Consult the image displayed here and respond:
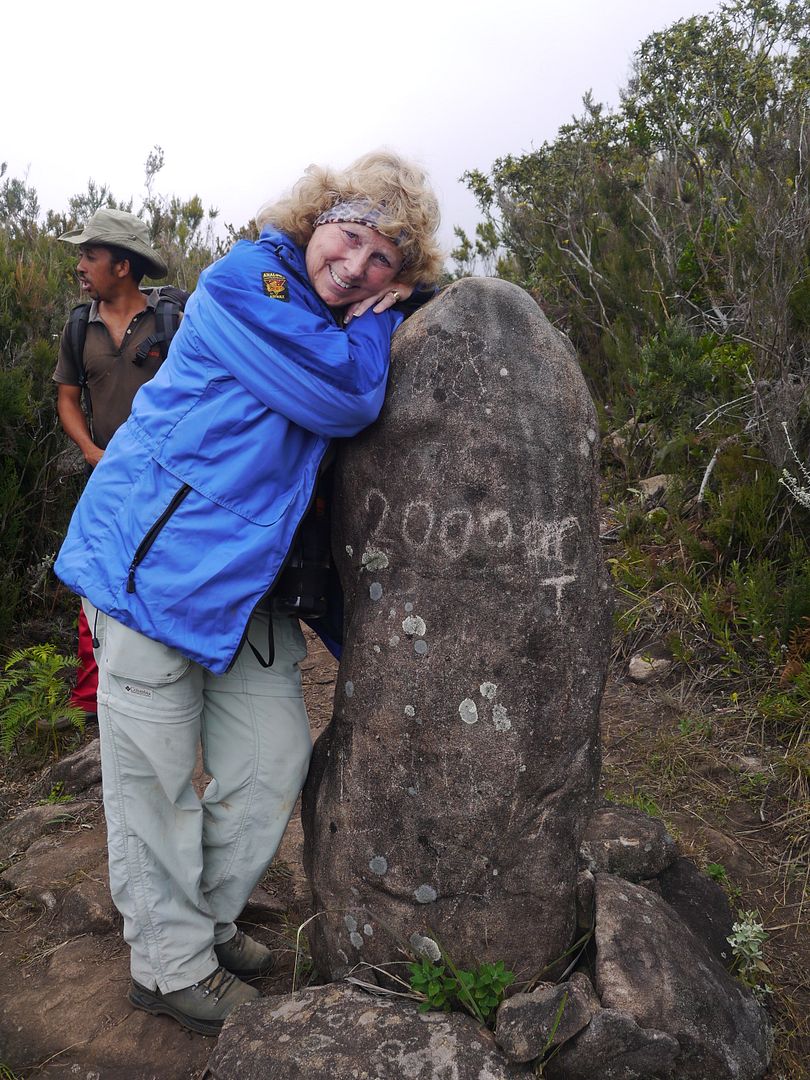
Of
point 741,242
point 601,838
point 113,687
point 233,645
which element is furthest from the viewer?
point 741,242

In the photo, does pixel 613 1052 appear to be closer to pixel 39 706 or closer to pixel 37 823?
pixel 37 823

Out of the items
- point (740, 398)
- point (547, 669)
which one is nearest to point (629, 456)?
point (740, 398)

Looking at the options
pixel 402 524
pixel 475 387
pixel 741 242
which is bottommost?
pixel 402 524

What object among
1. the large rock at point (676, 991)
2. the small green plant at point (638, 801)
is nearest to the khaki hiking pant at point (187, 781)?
the large rock at point (676, 991)

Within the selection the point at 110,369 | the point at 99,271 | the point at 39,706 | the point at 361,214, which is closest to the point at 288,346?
the point at 361,214

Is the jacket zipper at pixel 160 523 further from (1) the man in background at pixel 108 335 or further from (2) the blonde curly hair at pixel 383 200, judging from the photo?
(1) the man in background at pixel 108 335

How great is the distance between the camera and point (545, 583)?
2396 millimetres

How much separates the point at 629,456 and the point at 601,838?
10.9ft

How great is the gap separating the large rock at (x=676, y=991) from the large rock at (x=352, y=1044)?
0.37m

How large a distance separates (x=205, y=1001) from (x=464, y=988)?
0.80 m

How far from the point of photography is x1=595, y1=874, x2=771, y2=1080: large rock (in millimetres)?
2334

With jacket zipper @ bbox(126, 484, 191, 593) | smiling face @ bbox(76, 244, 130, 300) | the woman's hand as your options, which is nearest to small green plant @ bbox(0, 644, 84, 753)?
smiling face @ bbox(76, 244, 130, 300)

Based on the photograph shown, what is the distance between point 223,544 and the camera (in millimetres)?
2277

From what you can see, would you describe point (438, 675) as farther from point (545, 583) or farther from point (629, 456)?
point (629, 456)
